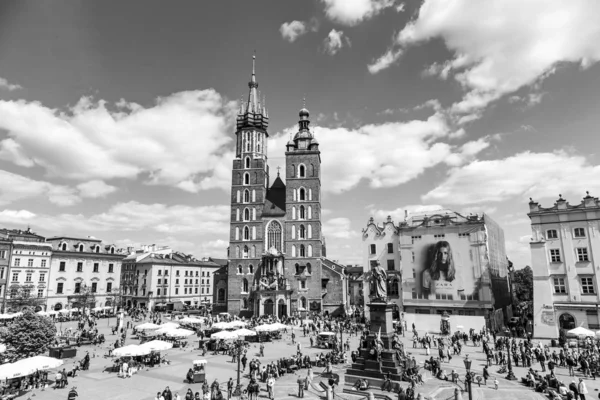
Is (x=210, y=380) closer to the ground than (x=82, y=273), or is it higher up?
closer to the ground

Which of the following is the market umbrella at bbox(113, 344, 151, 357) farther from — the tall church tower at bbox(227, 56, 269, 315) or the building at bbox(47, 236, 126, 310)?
the building at bbox(47, 236, 126, 310)

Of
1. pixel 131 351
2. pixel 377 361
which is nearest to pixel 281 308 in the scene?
pixel 131 351

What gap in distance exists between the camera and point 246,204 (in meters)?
62.3

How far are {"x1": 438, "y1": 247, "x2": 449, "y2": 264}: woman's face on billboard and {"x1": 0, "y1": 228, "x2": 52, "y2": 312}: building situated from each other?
5331 cm

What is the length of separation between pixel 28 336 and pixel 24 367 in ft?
24.4

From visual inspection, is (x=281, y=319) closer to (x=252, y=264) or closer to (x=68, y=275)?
(x=252, y=264)

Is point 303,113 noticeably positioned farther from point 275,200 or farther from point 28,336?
point 28,336

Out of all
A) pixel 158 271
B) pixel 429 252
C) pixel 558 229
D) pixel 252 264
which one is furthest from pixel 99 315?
pixel 558 229

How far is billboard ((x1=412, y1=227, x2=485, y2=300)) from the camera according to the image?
4188cm

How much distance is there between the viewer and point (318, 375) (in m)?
23.1

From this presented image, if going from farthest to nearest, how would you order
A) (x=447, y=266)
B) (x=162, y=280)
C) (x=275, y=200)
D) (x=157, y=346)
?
(x=162, y=280) → (x=275, y=200) → (x=447, y=266) → (x=157, y=346)

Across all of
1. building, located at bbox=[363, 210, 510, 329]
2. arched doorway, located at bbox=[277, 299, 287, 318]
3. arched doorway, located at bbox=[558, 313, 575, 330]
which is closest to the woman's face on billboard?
building, located at bbox=[363, 210, 510, 329]

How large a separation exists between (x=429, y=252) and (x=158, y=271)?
5283cm

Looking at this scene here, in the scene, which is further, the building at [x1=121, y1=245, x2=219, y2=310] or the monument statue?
the building at [x1=121, y1=245, x2=219, y2=310]
